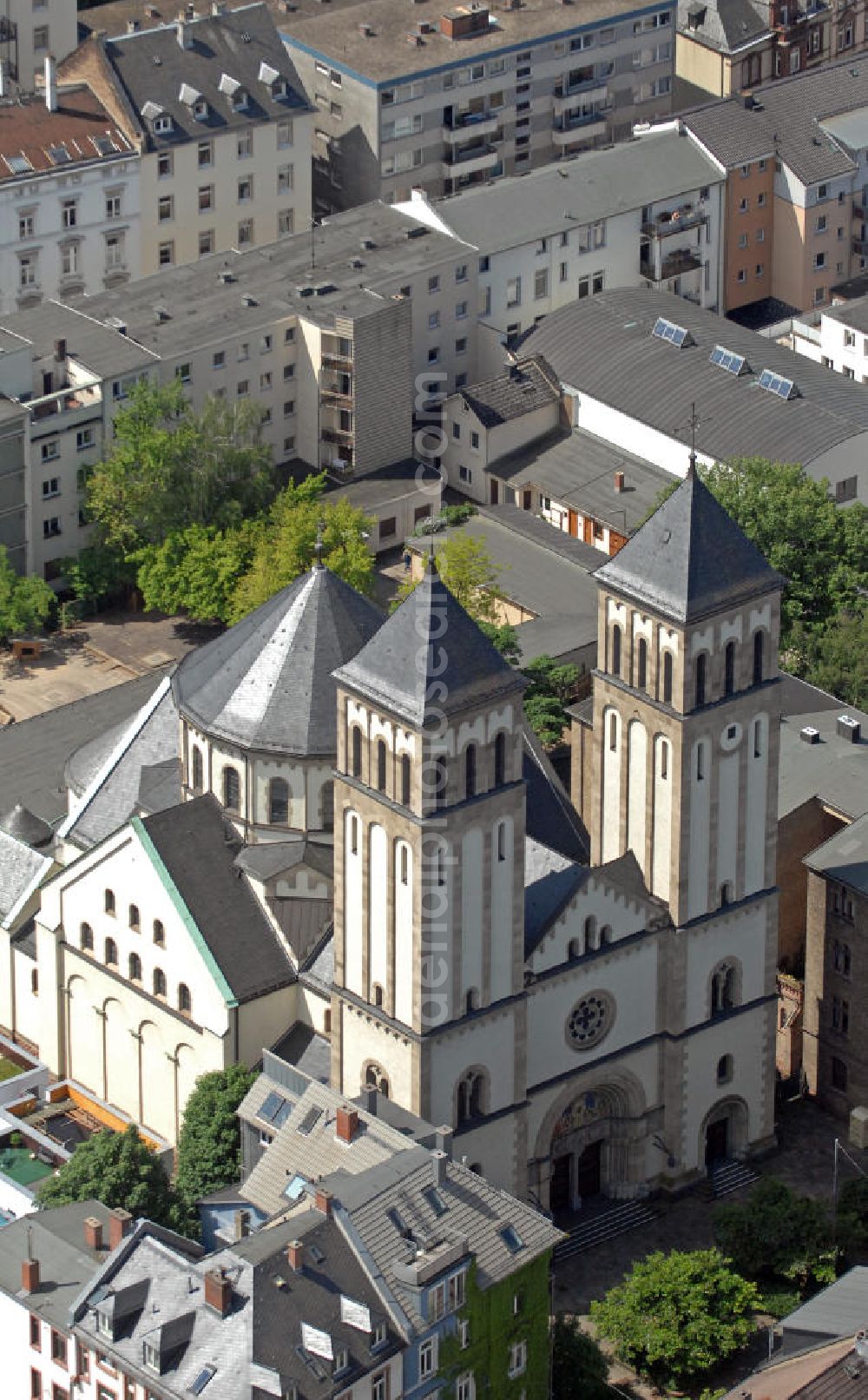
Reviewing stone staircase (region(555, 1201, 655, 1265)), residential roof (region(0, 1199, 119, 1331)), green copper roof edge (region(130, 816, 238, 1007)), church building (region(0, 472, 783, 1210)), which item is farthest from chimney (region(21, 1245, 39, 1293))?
stone staircase (region(555, 1201, 655, 1265))

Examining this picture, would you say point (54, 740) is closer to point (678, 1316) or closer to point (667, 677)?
point (667, 677)

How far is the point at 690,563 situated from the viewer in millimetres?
163125

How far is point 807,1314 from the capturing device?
15512cm

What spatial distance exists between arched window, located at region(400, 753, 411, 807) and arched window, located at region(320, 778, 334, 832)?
14268 millimetres

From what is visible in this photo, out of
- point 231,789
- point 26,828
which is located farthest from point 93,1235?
point 26,828

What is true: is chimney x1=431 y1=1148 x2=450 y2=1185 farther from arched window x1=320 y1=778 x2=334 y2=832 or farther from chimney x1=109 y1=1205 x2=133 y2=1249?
arched window x1=320 y1=778 x2=334 y2=832

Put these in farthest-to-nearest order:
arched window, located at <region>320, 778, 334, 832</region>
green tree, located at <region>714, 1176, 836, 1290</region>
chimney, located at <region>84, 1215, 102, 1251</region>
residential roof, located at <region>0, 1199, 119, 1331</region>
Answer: arched window, located at <region>320, 778, 334, 832</region>
green tree, located at <region>714, 1176, 836, 1290</region>
chimney, located at <region>84, 1215, 102, 1251</region>
residential roof, located at <region>0, 1199, 119, 1331</region>

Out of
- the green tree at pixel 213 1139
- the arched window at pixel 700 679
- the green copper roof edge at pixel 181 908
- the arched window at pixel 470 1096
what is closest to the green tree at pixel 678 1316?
the arched window at pixel 470 1096

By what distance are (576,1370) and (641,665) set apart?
29.2m

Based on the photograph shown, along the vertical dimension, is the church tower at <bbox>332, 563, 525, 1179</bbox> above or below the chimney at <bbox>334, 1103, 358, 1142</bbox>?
above

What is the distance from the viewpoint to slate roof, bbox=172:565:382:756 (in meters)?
172

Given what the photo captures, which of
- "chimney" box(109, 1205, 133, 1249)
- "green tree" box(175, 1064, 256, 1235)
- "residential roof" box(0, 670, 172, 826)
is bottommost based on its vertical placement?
"green tree" box(175, 1064, 256, 1235)

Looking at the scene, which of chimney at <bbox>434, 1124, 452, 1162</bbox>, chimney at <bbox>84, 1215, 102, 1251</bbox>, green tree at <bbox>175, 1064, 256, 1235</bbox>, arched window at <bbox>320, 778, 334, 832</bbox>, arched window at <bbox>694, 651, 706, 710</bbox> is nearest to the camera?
chimney at <bbox>84, 1215, 102, 1251</bbox>

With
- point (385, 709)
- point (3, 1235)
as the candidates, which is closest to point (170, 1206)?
point (3, 1235)
